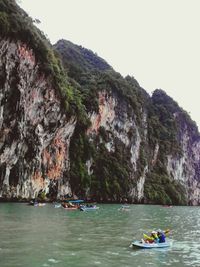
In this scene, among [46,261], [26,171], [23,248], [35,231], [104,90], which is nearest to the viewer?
[46,261]

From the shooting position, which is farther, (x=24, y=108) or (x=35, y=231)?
(x=24, y=108)

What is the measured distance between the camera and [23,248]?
2062 cm

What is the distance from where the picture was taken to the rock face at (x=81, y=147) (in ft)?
193

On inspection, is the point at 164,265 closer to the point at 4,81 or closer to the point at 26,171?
the point at 4,81

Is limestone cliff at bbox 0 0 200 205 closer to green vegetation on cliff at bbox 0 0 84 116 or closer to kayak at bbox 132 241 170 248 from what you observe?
green vegetation on cliff at bbox 0 0 84 116

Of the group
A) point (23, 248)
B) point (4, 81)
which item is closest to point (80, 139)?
point (4, 81)

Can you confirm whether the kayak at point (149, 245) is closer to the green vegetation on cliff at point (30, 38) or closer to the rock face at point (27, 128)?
the rock face at point (27, 128)

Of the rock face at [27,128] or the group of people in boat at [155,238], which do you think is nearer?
the group of people in boat at [155,238]

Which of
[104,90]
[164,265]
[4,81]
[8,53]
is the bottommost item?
[164,265]

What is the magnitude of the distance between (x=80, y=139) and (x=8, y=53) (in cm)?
2845

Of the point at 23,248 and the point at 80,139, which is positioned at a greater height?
the point at 80,139

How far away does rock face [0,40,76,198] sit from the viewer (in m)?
57.4

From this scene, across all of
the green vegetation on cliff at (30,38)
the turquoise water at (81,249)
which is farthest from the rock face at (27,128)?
the turquoise water at (81,249)

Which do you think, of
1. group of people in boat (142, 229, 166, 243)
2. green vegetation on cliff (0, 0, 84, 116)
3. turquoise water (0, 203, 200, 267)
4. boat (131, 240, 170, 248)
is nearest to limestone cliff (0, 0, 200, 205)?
green vegetation on cliff (0, 0, 84, 116)
